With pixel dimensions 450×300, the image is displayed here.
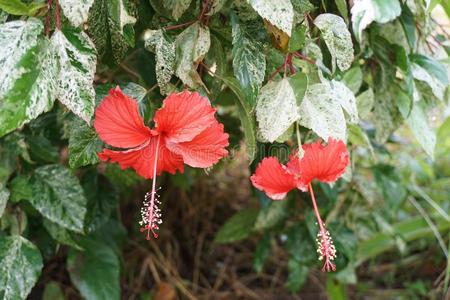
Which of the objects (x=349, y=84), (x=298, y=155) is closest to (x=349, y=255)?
(x=349, y=84)

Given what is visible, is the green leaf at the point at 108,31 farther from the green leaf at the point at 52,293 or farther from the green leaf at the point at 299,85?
the green leaf at the point at 52,293

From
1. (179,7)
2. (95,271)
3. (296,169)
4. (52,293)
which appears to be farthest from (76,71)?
(52,293)

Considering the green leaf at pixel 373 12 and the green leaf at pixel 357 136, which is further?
the green leaf at pixel 357 136

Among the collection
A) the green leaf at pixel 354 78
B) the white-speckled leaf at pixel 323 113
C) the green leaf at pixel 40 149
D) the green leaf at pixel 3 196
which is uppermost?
the white-speckled leaf at pixel 323 113

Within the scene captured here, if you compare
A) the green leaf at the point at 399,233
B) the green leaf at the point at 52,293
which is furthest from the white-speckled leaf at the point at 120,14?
the green leaf at the point at 399,233

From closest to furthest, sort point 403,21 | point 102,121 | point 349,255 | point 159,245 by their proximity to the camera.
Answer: point 102,121
point 403,21
point 349,255
point 159,245

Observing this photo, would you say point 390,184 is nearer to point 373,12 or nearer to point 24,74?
point 373,12

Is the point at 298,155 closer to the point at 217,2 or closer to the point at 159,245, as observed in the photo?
the point at 217,2

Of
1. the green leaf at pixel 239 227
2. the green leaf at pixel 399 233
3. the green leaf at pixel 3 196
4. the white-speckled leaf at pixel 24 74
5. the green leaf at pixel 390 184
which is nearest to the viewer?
the white-speckled leaf at pixel 24 74
